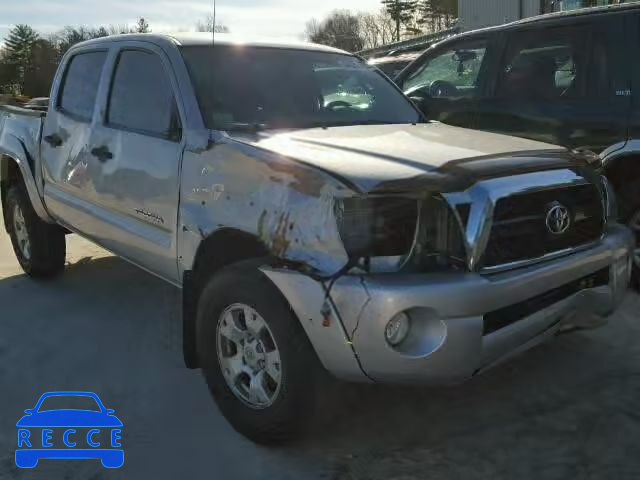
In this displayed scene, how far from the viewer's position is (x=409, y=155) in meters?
2.94

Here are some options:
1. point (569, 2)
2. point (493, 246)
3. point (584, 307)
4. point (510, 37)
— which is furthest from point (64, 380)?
point (569, 2)

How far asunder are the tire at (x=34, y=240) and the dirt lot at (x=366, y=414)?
0.88 metres

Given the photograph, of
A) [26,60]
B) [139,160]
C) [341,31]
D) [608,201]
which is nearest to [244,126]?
[139,160]

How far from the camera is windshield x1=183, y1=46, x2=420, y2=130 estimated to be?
360 centimetres

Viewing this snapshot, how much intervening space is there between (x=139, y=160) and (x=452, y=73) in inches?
115

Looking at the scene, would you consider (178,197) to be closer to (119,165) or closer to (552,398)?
(119,165)

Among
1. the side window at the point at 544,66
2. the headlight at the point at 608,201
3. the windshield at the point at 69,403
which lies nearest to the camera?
the headlight at the point at 608,201

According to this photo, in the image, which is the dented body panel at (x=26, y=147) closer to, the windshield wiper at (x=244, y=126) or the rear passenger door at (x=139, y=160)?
the rear passenger door at (x=139, y=160)

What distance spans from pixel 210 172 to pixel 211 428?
3.97 ft

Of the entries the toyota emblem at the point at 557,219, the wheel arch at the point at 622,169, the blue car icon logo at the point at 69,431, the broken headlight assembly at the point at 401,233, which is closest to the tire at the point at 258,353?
the broken headlight assembly at the point at 401,233

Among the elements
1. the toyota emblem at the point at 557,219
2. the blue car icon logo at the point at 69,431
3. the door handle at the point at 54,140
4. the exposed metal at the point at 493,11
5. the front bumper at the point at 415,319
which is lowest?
the blue car icon logo at the point at 69,431

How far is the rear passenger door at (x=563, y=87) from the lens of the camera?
4.56 meters

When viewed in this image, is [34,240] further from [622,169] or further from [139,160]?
[622,169]

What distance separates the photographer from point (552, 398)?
339cm
